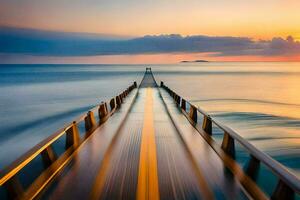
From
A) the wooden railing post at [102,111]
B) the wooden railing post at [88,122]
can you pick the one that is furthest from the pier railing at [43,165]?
the wooden railing post at [102,111]

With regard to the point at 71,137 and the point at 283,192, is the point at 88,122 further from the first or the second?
the point at 283,192

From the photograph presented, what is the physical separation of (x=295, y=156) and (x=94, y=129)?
10.4 meters

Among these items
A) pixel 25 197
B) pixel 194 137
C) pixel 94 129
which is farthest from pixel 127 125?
pixel 25 197

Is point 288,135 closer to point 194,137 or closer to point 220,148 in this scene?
point 194,137

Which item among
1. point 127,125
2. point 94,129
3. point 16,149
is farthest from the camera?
point 16,149

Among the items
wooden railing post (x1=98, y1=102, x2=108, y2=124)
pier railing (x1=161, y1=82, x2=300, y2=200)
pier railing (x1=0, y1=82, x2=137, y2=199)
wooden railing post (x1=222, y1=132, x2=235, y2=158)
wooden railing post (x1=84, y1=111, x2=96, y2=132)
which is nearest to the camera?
pier railing (x1=161, y1=82, x2=300, y2=200)

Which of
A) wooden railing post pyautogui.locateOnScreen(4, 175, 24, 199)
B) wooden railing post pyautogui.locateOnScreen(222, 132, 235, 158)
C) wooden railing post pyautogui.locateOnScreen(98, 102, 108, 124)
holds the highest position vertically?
wooden railing post pyautogui.locateOnScreen(4, 175, 24, 199)

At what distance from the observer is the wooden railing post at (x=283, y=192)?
5055 millimetres

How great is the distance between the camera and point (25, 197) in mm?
5840

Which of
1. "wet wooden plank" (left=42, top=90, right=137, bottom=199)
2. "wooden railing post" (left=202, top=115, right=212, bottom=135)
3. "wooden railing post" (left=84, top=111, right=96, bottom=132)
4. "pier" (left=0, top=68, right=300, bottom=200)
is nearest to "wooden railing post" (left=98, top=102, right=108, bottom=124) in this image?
"wooden railing post" (left=84, top=111, right=96, bottom=132)

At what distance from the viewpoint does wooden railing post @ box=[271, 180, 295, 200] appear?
5.05m

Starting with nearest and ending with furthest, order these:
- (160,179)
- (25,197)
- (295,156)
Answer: (25,197) → (160,179) → (295,156)

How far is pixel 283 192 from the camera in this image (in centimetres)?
515

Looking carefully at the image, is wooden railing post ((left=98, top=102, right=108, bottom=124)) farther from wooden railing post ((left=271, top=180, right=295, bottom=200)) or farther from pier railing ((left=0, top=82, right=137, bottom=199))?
wooden railing post ((left=271, top=180, right=295, bottom=200))
